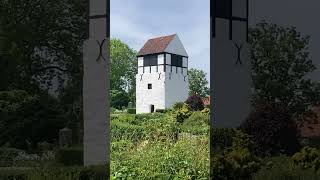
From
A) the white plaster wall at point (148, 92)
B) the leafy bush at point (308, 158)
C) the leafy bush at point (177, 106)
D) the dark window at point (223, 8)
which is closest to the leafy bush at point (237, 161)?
the leafy bush at point (308, 158)

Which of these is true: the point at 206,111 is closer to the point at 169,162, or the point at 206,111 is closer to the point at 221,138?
the point at 221,138

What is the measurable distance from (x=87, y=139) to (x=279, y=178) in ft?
9.44

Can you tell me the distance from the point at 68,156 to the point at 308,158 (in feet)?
11.6

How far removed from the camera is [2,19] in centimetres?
661

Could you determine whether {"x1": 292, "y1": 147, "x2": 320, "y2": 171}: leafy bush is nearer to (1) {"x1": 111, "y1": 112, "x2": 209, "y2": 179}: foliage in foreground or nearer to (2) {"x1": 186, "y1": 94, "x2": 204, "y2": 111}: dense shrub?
(1) {"x1": 111, "y1": 112, "x2": 209, "y2": 179}: foliage in foreground

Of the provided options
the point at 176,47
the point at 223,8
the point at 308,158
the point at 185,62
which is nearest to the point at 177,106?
the point at 185,62

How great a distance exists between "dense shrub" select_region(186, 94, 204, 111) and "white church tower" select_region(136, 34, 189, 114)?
10 centimetres

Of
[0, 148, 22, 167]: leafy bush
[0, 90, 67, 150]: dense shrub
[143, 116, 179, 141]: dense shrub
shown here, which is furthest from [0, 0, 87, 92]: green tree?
[143, 116, 179, 141]: dense shrub

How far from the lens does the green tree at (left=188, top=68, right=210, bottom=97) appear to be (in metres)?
7.14

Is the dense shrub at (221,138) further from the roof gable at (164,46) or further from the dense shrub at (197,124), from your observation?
the roof gable at (164,46)

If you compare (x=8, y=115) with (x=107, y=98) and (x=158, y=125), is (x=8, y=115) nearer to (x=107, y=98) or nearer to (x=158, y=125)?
(x=107, y=98)

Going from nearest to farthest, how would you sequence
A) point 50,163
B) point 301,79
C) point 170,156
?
point 50,163 → point 301,79 → point 170,156

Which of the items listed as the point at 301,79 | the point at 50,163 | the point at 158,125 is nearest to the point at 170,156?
the point at 158,125

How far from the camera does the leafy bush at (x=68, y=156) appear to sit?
6.44 m
